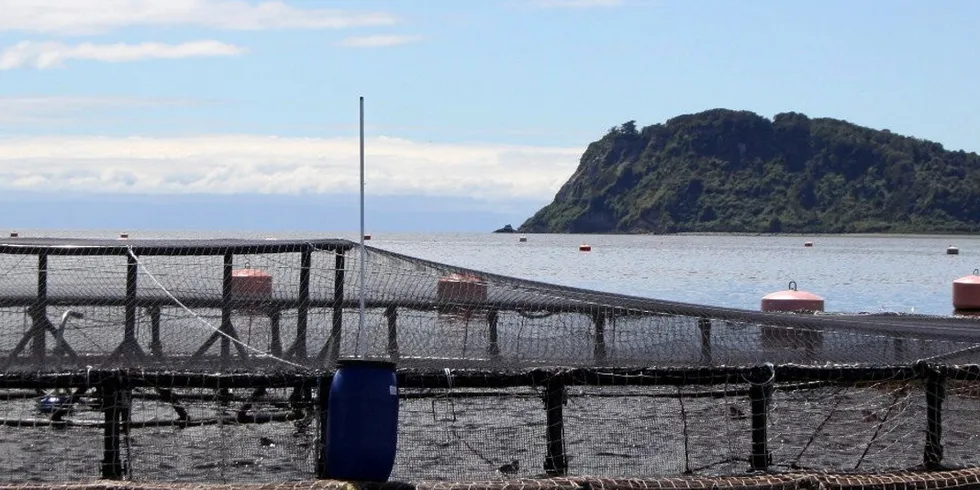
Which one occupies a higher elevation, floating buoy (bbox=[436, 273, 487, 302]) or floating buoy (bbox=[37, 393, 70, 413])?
floating buoy (bbox=[436, 273, 487, 302])

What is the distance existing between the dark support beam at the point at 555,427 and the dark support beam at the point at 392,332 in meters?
1.39

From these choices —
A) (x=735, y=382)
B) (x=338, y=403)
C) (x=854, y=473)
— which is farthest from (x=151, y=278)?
(x=854, y=473)

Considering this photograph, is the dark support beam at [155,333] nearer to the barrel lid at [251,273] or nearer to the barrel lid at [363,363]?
the barrel lid at [251,273]

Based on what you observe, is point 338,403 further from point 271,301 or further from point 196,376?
point 271,301

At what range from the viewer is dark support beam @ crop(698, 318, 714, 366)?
11685mm

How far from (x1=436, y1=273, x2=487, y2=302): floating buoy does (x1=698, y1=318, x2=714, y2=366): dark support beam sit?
1668 mm

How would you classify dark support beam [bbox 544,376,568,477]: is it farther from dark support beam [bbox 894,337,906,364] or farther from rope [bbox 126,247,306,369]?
dark support beam [bbox 894,337,906,364]

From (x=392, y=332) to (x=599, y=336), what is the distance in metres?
1.59

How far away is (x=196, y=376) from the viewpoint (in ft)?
32.0

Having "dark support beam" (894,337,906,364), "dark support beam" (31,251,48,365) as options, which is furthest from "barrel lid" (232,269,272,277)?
"dark support beam" (894,337,906,364)

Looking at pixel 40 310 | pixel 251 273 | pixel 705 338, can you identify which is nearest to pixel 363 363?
pixel 705 338

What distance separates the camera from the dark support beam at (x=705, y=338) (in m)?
11.7

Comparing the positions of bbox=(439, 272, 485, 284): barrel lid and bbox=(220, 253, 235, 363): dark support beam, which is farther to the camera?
bbox=(439, 272, 485, 284): barrel lid

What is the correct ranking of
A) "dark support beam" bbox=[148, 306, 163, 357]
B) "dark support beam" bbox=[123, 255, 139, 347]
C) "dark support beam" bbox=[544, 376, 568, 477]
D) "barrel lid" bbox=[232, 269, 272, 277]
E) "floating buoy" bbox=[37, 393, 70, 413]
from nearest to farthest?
"dark support beam" bbox=[544, 376, 568, 477] < "dark support beam" bbox=[148, 306, 163, 357] < "dark support beam" bbox=[123, 255, 139, 347] < "floating buoy" bbox=[37, 393, 70, 413] < "barrel lid" bbox=[232, 269, 272, 277]
